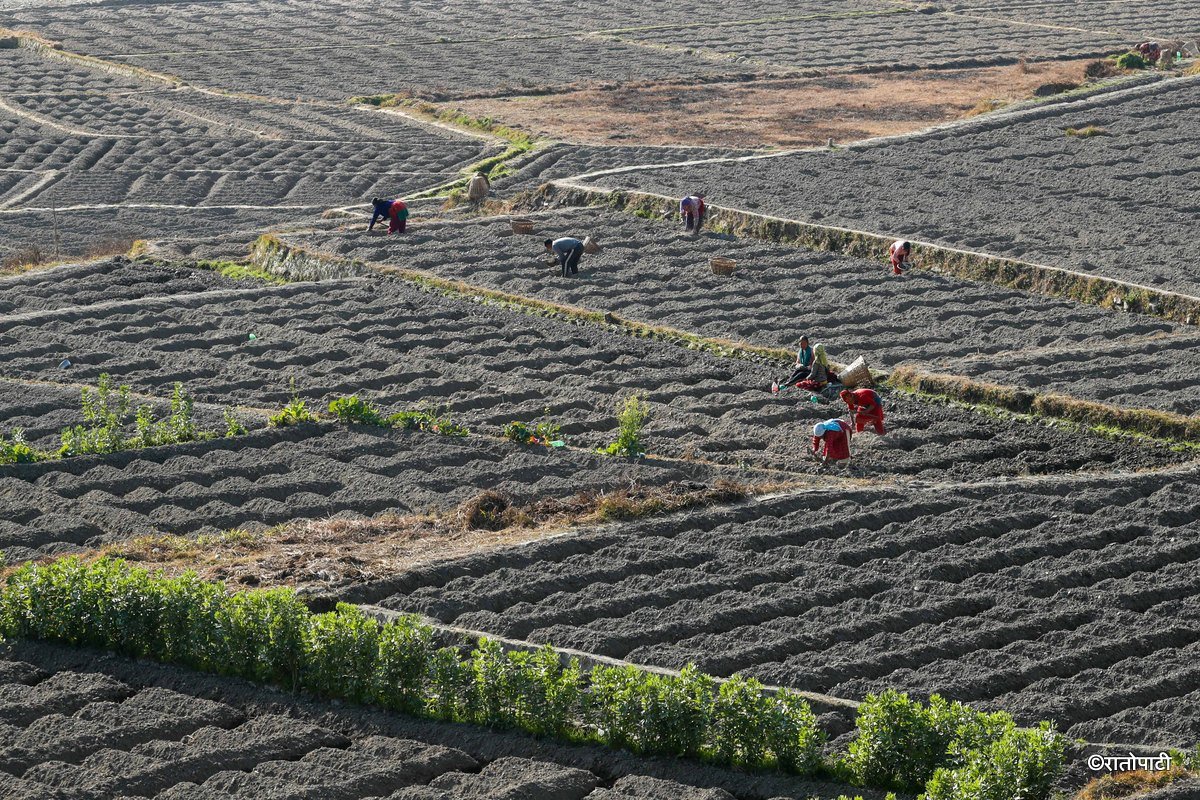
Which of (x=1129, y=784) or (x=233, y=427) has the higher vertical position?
(x=1129, y=784)

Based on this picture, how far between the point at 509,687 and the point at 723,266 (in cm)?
1209

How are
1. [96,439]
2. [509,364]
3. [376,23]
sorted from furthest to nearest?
[376,23], [509,364], [96,439]

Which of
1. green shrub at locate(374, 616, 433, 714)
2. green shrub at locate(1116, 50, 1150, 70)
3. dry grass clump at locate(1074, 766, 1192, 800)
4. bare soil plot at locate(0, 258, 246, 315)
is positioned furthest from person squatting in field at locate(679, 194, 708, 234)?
green shrub at locate(1116, 50, 1150, 70)

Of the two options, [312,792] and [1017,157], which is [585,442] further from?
[1017,157]

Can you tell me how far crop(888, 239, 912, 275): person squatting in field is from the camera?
21.5m

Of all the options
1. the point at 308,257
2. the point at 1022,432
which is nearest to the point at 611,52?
the point at 308,257

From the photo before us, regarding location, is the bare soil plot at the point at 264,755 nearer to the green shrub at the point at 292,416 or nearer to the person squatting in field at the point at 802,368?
the green shrub at the point at 292,416

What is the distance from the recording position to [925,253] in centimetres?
2212

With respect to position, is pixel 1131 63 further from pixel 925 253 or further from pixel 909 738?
pixel 909 738

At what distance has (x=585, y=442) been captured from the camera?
643 inches

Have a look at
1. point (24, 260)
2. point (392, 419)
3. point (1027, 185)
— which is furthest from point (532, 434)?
point (1027, 185)

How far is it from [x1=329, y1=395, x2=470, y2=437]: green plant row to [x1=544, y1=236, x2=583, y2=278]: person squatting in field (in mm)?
5635

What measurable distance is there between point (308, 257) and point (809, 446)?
372 inches

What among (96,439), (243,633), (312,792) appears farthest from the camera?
(96,439)
